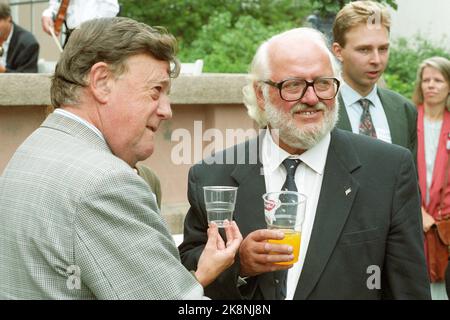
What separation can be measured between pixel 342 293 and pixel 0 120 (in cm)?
354

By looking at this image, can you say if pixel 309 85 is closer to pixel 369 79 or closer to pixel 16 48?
pixel 369 79

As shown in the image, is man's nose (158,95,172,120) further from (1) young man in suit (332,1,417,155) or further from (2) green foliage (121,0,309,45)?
(2) green foliage (121,0,309,45)

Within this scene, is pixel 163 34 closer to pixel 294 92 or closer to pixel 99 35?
pixel 99 35

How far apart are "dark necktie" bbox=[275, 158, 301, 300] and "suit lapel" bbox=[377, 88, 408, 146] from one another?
172cm

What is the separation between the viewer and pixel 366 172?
342 cm

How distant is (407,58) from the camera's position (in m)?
14.6

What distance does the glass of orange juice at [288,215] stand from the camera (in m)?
3.02

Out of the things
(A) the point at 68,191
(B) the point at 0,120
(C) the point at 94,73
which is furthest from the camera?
(B) the point at 0,120

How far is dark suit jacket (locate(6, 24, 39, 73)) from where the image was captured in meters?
7.97

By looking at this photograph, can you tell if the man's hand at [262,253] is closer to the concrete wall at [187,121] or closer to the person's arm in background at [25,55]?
the concrete wall at [187,121]

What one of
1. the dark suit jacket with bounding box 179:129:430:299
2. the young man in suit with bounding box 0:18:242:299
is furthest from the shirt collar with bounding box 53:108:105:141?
the dark suit jacket with bounding box 179:129:430:299

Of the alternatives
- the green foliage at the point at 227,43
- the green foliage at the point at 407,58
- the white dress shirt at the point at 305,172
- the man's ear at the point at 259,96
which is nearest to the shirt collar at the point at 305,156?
the white dress shirt at the point at 305,172

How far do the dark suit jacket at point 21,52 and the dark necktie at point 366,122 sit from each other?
3.95 m
